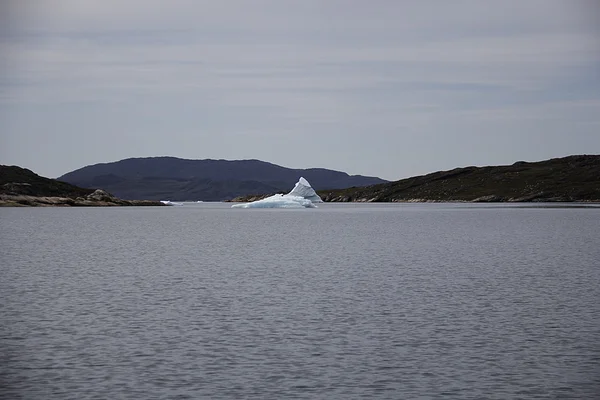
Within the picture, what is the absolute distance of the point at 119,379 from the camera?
68.8 feet

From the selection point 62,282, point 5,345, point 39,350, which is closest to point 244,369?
point 39,350

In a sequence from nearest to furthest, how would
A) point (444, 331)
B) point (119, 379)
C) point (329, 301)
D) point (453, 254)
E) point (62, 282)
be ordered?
point (119, 379)
point (444, 331)
point (329, 301)
point (62, 282)
point (453, 254)

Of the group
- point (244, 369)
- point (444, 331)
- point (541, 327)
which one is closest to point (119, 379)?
point (244, 369)

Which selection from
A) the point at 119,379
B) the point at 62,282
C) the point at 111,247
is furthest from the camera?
the point at 111,247

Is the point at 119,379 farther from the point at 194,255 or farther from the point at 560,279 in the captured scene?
the point at 194,255

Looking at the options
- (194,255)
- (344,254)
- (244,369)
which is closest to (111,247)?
(194,255)

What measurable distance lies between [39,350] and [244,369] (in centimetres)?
686

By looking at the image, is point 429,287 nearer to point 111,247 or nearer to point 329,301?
point 329,301

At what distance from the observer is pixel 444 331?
1083 inches

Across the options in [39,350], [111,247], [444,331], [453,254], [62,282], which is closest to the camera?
[39,350]

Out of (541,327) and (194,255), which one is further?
(194,255)

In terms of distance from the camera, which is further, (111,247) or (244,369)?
Result: (111,247)

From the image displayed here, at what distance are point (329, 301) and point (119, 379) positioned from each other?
15796 mm

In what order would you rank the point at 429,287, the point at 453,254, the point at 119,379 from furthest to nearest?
the point at 453,254 → the point at 429,287 → the point at 119,379
